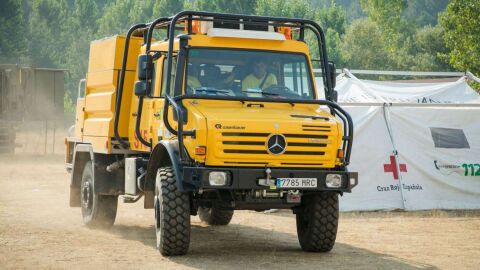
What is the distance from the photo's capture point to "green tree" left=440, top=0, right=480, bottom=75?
38156 mm

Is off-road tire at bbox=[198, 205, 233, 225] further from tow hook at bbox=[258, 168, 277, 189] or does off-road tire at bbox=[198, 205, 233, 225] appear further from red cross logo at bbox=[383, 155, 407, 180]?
tow hook at bbox=[258, 168, 277, 189]

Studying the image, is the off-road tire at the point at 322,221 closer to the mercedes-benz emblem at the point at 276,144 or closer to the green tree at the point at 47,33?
the mercedes-benz emblem at the point at 276,144

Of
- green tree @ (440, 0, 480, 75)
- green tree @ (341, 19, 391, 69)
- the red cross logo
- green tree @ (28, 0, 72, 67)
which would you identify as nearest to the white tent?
the red cross logo

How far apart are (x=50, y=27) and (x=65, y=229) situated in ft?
291

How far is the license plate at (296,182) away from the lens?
10.8 metres

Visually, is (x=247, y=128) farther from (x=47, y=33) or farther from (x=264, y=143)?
(x=47, y=33)

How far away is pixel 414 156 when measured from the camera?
17734mm

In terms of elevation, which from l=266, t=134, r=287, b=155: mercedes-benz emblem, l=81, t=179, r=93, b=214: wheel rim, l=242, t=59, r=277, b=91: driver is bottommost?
l=81, t=179, r=93, b=214: wheel rim

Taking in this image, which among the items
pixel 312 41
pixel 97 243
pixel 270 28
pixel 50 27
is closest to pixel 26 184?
pixel 97 243

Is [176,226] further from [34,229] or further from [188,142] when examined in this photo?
[34,229]

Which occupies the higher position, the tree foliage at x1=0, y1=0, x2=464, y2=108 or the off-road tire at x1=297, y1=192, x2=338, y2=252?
the off-road tire at x1=297, y1=192, x2=338, y2=252

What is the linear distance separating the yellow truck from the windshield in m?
0.01

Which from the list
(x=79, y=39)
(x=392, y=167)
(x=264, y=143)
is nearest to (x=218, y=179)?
(x=264, y=143)

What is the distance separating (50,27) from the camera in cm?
10056
